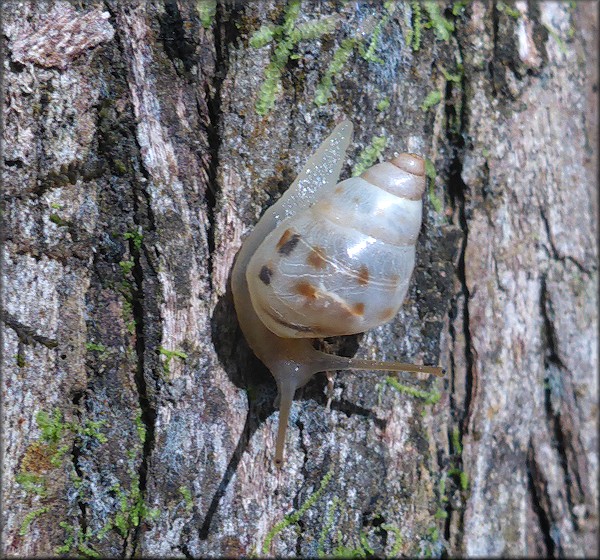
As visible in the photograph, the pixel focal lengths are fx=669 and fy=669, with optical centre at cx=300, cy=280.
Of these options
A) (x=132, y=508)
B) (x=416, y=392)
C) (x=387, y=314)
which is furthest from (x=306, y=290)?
(x=132, y=508)

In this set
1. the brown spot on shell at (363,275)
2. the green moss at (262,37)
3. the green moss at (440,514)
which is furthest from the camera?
the green moss at (440,514)

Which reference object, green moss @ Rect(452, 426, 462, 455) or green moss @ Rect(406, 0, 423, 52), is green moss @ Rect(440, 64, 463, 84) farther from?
green moss @ Rect(452, 426, 462, 455)

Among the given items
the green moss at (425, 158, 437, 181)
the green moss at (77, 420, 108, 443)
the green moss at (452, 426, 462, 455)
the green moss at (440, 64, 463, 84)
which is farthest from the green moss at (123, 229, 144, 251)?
the green moss at (452, 426, 462, 455)

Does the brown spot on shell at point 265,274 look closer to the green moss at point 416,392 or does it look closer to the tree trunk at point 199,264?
the tree trunk at point 199,264

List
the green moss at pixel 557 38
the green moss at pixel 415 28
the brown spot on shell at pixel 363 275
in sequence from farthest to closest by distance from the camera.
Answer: the green moss at pixel 557 38, the green moss at pixel 415 28, the brown spot on shell at pixel 363 275

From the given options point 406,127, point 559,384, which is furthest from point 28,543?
point 559,384

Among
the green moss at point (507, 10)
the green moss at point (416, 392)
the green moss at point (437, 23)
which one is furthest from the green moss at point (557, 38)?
the green moss at point (416, 392)

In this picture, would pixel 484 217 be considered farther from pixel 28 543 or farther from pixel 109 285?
pixel 28 543
